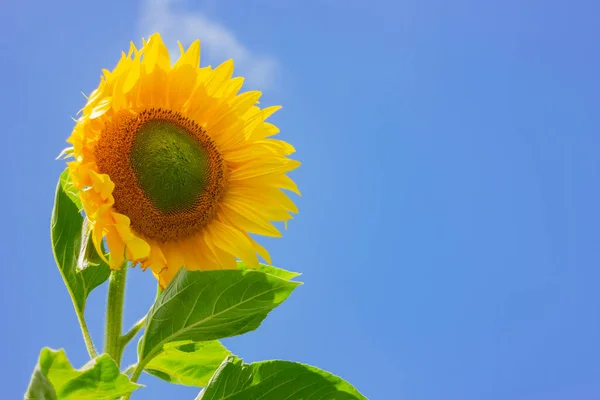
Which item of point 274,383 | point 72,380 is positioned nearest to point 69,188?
point 72,380

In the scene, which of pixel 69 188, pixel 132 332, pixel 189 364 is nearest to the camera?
pixel 132 332

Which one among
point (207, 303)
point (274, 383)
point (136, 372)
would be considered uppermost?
point (207, 303)

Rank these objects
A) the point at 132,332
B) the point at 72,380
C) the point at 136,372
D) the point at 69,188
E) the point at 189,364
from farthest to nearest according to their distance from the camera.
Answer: the point at 189,364 → the point at 69,188 → the point at 132,332 → the point at 136,372 → the point at 72,380

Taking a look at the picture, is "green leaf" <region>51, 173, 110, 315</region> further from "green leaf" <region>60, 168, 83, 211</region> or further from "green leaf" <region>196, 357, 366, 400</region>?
"green leaf" <region>196, 357, 366, 400</region>

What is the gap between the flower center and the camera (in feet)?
9.80

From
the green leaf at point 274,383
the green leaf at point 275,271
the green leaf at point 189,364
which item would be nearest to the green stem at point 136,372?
the green leaf at point 274,383

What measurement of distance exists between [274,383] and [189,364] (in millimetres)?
663

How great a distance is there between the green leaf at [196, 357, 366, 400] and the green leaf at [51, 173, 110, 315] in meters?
0.67

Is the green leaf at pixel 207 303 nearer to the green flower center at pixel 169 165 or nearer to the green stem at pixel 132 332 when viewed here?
the green stem at pixel 132 332

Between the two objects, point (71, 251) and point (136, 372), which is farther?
point (71, 251)

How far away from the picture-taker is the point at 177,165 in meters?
3.20

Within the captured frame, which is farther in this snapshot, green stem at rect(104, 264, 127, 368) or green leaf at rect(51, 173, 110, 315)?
green leaf at rect(51, 173, 110, 315)

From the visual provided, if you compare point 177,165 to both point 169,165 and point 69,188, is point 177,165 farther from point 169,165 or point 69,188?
point 69,188

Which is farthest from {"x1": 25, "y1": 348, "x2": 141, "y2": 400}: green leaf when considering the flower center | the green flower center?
the green flower center
